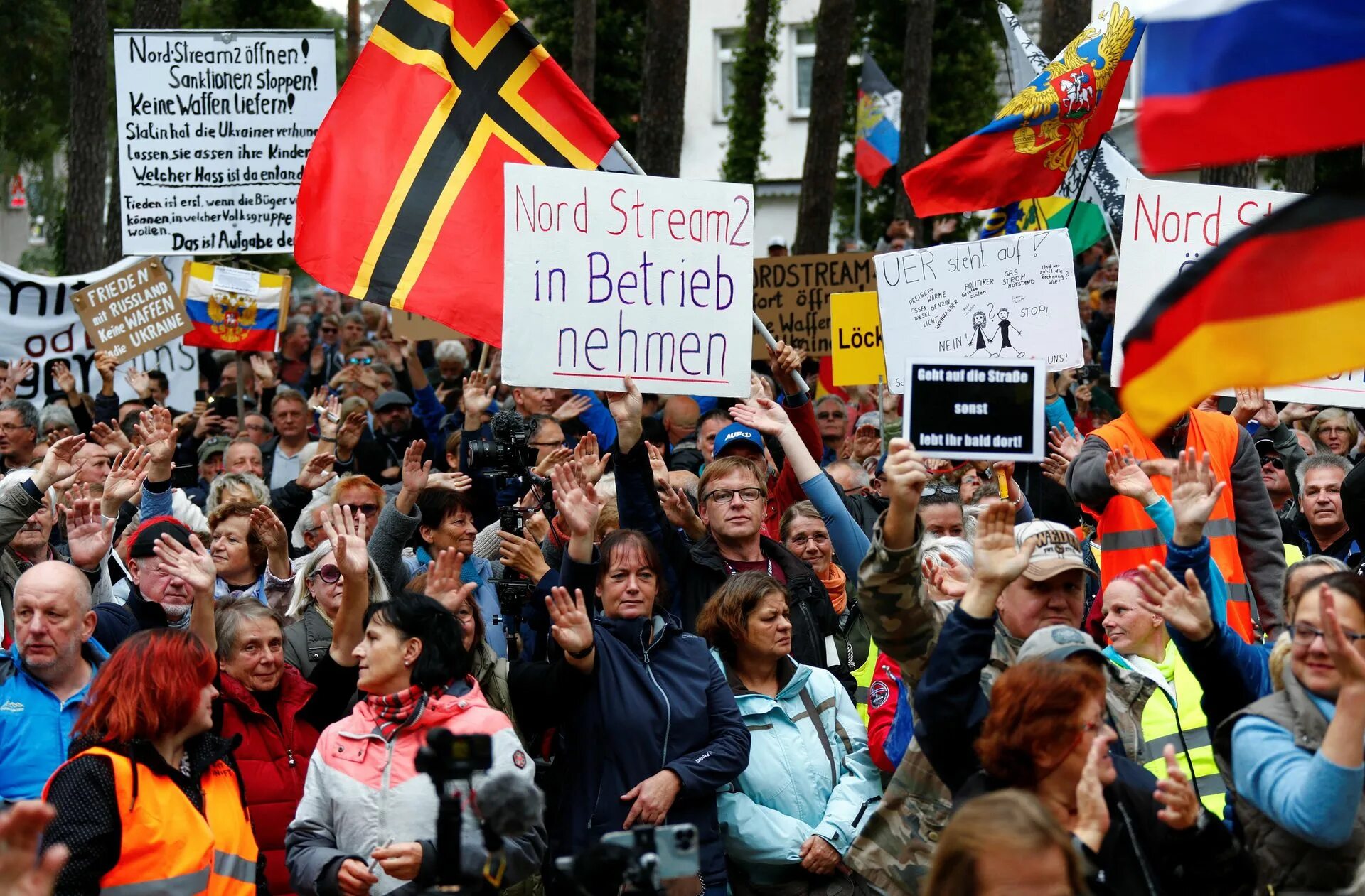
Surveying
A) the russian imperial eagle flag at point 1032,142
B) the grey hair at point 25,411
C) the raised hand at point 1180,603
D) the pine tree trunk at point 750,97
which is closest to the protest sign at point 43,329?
the grey hair at point 25,411

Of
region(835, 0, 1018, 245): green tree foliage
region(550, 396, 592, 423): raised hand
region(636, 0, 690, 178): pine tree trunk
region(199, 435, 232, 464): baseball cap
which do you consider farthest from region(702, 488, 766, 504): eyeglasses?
region(835, 0, 1018, 245): green tree foliage

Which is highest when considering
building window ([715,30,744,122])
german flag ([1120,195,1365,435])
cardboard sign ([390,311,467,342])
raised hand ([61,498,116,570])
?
building window ([715,30,744,122])

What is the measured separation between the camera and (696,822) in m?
5.53

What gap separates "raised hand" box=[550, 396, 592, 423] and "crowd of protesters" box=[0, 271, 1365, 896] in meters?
0.79

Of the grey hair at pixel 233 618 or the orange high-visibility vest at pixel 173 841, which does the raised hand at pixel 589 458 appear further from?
the orange high-visibility vest at pixel 173 841

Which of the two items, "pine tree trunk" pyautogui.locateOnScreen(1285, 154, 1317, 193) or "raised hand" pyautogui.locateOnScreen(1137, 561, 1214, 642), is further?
"pine tree trunk" pyautogui.locateOnScreen(1285, 154, 1317, 193)

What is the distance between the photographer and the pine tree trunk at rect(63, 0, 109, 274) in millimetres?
16266

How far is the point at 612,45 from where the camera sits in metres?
28.9

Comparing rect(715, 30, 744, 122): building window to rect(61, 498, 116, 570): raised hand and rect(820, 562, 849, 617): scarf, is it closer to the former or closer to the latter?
rect(820, 562, 849, 617): scarf

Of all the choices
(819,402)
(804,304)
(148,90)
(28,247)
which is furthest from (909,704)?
(28,247)

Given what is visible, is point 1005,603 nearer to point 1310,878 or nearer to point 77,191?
point 1310,878

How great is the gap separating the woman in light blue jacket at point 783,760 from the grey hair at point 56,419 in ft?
19.6

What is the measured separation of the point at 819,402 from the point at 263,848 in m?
6.21

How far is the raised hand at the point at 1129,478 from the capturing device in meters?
5.75
